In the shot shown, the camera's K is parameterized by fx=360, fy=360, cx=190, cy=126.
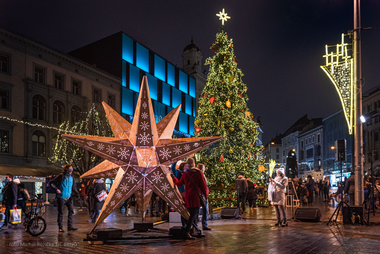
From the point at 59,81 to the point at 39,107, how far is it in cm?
346

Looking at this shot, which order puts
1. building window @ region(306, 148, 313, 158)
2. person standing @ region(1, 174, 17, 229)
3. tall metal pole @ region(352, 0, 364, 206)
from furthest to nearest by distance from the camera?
building window @ region(306, 148, 313, 158)
tall metal pole @ region(352, 0, 364, 206)
person standing @ region(1, 174, 17, 229)

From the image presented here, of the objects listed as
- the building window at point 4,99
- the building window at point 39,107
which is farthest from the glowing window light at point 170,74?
the building window at point 4,99

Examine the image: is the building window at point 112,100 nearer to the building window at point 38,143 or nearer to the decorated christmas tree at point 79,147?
the decorated christmas tree at point 79,147

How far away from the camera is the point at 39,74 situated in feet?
99.3

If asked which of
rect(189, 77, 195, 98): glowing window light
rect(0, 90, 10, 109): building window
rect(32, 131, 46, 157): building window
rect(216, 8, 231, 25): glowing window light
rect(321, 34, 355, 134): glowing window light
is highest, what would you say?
rect(189, 77, 195, 98): glowing window light

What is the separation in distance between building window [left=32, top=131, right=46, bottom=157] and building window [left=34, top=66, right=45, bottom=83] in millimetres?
Answer: 4415

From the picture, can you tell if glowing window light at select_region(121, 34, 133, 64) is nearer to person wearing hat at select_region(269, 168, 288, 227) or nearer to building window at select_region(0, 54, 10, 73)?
building window at select_region(0, 54, 10, 73)

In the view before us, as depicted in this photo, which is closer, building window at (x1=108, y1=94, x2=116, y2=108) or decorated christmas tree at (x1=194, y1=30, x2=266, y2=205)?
decorated christmas tree at (x1=194, y1=30, x2=266, y2=205)

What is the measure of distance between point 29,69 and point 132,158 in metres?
24.7

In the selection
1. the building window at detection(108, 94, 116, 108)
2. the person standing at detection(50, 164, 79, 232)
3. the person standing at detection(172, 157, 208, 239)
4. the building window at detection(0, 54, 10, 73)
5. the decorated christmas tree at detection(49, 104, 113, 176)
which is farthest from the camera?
the building window at detection(108, 94, 116, 108)

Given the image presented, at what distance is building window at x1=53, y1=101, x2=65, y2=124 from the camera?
31620 mm

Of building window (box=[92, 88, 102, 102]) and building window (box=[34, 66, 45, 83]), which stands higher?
building window (box=[34, 66, 45, 83])

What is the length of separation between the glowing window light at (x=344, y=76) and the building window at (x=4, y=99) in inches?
930

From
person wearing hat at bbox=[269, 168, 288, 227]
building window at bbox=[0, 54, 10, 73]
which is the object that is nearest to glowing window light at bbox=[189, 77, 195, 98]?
building window at bbox=[0, 54, 10, 73]
